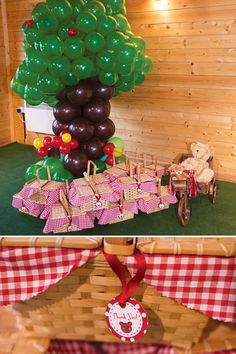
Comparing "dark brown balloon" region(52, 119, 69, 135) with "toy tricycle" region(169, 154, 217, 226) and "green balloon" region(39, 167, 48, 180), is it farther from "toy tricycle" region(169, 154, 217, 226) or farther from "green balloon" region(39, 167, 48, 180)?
"toy tricycle" region(169, 154, 217, 226)

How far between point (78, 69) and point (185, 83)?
5.17ft

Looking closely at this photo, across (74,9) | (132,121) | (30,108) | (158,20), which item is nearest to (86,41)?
→ (74,9)

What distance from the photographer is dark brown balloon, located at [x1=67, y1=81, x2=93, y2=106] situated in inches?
126

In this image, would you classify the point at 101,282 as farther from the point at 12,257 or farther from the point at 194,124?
the point at 194,124

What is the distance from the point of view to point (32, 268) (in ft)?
2.53

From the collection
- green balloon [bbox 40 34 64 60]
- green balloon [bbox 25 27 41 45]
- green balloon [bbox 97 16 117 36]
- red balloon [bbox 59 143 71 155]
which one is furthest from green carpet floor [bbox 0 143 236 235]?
green balloon [bbox 97 16 117 36]

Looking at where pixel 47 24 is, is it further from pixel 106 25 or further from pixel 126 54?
pixel 126 54

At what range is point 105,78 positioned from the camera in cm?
323

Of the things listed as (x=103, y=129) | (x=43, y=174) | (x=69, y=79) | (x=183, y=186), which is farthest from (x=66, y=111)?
(x=183, y=186)

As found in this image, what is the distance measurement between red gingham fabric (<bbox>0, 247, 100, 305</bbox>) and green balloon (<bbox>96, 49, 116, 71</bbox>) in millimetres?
2614

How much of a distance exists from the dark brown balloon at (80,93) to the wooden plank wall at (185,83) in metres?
1.35

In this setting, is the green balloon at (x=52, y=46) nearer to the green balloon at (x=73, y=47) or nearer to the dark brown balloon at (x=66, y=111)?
the green balloon at (x=73, y=47)

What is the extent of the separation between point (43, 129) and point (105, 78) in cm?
236

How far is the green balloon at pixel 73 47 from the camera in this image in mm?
2994
